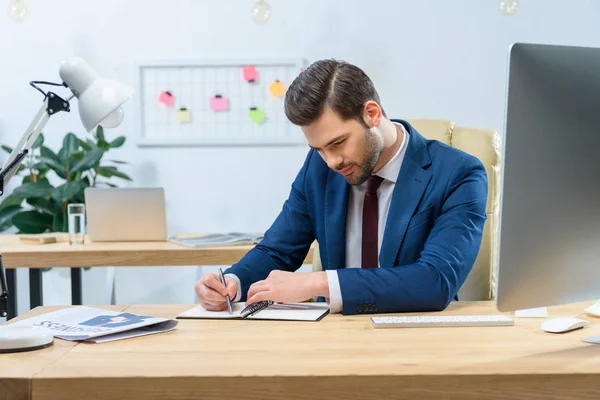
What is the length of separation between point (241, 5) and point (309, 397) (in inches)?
138

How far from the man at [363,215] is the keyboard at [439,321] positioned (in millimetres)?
108

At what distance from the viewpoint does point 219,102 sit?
421cm

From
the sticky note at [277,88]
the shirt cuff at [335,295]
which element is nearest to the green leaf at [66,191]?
the sticky note at [277,88]

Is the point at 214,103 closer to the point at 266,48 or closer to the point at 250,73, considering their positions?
the point at 250,73

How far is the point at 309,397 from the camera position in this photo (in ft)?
3.38

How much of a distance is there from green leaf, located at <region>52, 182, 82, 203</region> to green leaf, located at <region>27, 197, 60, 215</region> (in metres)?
0.10

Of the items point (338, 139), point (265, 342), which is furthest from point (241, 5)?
point (265, 342)

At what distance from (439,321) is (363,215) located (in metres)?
0.55

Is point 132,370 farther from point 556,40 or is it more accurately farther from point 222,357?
point 556,40

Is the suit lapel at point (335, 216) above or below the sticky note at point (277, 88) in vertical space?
below

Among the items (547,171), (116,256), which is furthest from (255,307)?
(116,256)

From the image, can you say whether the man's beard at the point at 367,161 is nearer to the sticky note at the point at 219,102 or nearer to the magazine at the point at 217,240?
the magazine at the point at 217,240

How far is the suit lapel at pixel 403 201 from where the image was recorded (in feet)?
5.86

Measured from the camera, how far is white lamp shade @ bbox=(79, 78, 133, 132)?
153cm
